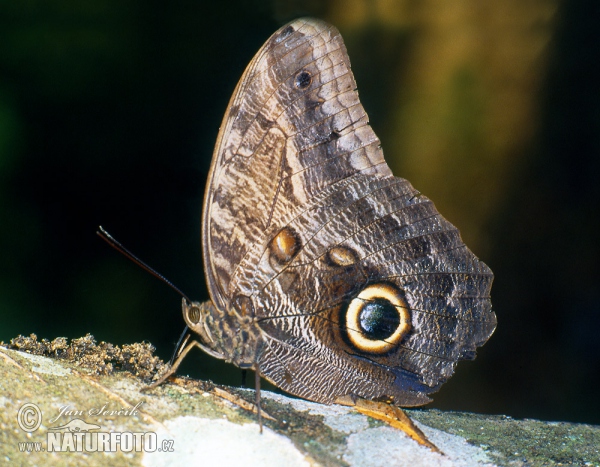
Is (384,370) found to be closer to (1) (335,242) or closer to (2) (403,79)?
(1) (335,242)

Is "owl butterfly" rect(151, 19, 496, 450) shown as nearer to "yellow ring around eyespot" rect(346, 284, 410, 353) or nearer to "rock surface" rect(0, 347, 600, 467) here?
"yellow ring around eyespot" rect(346, 284, 410, 353)

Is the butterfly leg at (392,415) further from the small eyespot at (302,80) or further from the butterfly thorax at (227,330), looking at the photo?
the small eyespot at (302,80)

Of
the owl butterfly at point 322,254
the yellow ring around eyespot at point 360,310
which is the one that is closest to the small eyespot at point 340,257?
the owl butterfly at point 322,254

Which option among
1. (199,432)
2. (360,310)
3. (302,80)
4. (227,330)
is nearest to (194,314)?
(227,330)

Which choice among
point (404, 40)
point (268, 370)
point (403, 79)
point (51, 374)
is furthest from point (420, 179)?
point (51, 374)

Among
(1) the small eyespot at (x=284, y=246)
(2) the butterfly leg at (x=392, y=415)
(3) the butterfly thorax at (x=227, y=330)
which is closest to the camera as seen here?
(2) the butterfly leg at (x=392, y=415)

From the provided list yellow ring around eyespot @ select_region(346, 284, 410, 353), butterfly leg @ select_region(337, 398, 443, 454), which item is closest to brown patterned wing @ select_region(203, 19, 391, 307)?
yellow ring around eyespot @ select_region(346, 284, 410, 353)

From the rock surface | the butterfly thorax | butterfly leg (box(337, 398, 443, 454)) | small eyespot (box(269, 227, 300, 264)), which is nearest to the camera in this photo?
the rock surface

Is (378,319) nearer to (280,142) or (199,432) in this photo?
(280,142)
